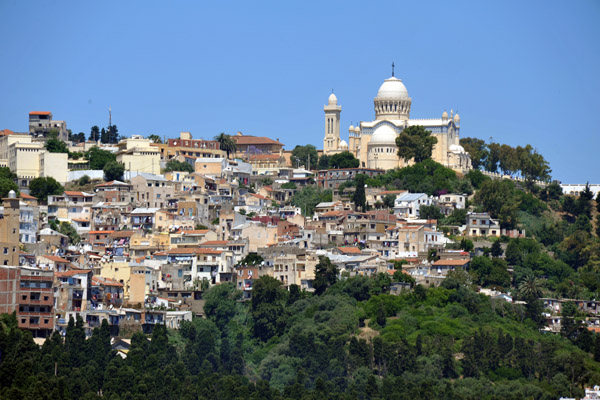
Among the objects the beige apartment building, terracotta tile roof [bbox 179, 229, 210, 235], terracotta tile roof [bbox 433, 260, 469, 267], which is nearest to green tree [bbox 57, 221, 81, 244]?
terracotta tile roof [bbox 179, 229, 210, 235]

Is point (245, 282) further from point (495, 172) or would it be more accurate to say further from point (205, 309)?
point (495, 172)

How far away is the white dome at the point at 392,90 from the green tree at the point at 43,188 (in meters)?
29.7

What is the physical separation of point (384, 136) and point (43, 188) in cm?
2713

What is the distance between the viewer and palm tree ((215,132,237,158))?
4594 inches

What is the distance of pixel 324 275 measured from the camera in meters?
85.2

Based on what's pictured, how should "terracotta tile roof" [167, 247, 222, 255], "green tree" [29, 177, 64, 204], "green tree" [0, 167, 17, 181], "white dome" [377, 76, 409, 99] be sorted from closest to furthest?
Answer: "terracotta tile roof" [167, 247, 222, 255], "green tree" [29, 177, 64, 204], "green tree" [0, 167, 17, 181], "white dome" [377, 76, 409, 99]

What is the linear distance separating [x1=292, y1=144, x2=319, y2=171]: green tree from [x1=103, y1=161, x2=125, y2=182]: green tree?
1761cm

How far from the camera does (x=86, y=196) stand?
3853 inches

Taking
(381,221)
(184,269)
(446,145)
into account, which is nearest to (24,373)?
(184,269)

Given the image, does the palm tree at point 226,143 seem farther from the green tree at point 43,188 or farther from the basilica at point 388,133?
the green tree at point 43,188

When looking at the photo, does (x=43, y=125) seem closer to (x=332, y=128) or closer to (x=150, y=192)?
(x=150, y=192)

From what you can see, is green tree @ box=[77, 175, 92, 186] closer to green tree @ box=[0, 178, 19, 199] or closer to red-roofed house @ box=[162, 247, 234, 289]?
green tree @ box=[0, 178, 19, 199]

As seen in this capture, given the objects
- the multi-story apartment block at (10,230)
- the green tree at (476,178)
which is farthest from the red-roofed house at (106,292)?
the green tree at (476,178)

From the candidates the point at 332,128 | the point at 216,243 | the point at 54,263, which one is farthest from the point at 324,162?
the point at 54,263
